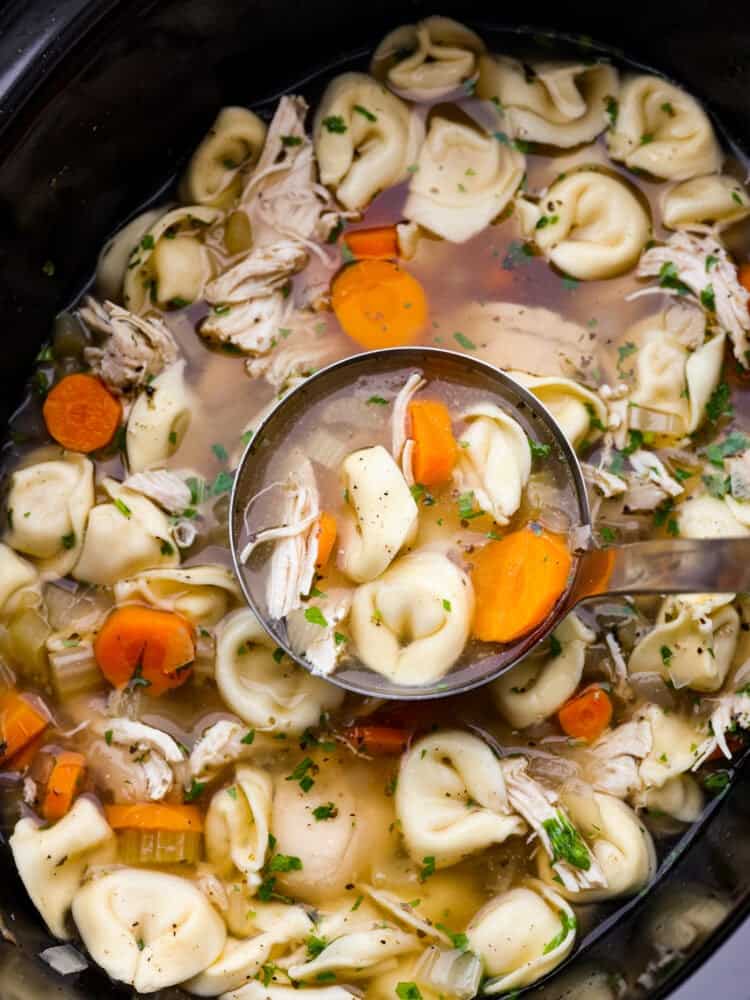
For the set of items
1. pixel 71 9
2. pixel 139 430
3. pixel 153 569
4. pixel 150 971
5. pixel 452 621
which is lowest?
pixel 150 971

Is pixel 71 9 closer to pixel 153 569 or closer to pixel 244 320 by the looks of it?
pixel 244 320

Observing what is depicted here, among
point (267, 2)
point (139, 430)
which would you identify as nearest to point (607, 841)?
point (139, 430)

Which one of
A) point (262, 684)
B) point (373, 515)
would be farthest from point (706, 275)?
point (262, 684)

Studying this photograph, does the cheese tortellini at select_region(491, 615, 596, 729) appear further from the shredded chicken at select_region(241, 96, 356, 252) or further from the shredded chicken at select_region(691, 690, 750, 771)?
the shredded chicken at select_region(241, 96, 356, 252)

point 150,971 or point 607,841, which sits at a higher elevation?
point 150,971

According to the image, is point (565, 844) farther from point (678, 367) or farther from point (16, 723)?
point (16, 723)

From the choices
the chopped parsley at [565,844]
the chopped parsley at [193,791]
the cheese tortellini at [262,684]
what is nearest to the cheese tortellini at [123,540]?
the cheese tortellini at [262,684]

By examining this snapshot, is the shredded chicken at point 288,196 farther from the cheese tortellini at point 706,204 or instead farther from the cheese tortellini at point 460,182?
the cheese tortellini at point 706,204

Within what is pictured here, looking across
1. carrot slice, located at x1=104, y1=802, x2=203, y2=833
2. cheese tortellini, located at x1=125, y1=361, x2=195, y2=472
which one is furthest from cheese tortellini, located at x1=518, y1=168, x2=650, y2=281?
carrot slice, located at x1=104, y1=802, x2=203, y2=833
